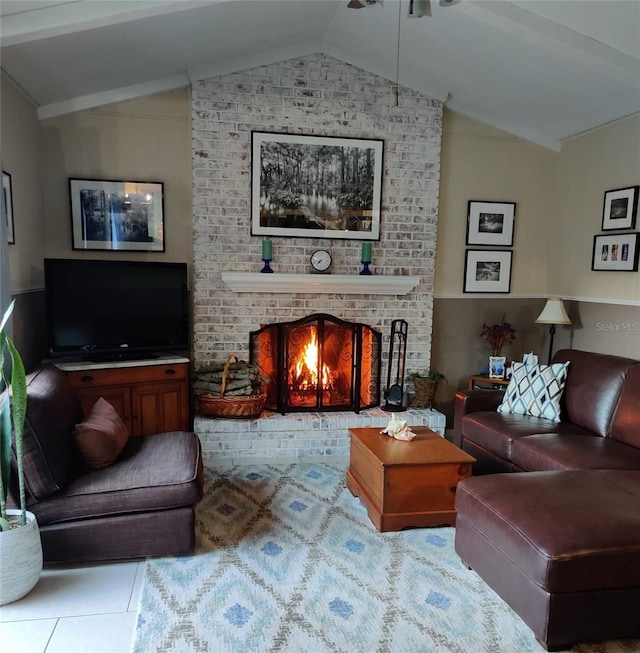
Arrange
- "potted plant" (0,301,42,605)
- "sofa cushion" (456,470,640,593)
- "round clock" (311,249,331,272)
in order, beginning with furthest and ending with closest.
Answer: "round clock" (311,249,331,272)
"potted plant" (0,301,42,605)
"sofa cushion" (456,470,640,593)

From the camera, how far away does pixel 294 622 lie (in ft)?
6.85

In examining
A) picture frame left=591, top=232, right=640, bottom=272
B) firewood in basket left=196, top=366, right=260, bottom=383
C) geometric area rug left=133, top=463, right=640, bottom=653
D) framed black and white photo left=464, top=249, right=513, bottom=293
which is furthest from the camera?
framed black and white photo left=464, top=249, right=513, bottom=293

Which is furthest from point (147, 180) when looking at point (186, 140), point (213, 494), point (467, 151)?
point (467, 151)

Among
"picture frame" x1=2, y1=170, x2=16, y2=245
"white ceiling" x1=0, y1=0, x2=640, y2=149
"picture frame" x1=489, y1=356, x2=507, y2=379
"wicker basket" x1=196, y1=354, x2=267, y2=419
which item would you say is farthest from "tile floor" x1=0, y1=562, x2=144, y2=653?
"picture frame" x1=489, y1=356, x2=507, y2=379

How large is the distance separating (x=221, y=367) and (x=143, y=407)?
26.4 inches

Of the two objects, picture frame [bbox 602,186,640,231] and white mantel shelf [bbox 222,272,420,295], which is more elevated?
picture frame [bbox 602,186,640,231]

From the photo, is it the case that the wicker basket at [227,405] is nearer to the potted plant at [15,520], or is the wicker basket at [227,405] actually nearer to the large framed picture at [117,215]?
the large framed picture at [117,215]

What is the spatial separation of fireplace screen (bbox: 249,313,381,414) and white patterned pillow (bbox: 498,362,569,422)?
118 cm

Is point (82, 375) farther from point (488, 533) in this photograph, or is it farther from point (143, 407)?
point (488, 533)

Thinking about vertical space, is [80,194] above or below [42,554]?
above

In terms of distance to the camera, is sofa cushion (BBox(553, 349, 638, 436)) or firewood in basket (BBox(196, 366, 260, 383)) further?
firewood in basket (BBox(196, 366, 260, 383))

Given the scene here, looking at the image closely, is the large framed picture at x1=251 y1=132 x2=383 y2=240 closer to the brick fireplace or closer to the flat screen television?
the brick fireplace

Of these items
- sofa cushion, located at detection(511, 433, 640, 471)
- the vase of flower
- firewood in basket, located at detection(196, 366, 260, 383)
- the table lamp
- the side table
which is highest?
the table lamp

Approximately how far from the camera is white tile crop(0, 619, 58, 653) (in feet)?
6.31
